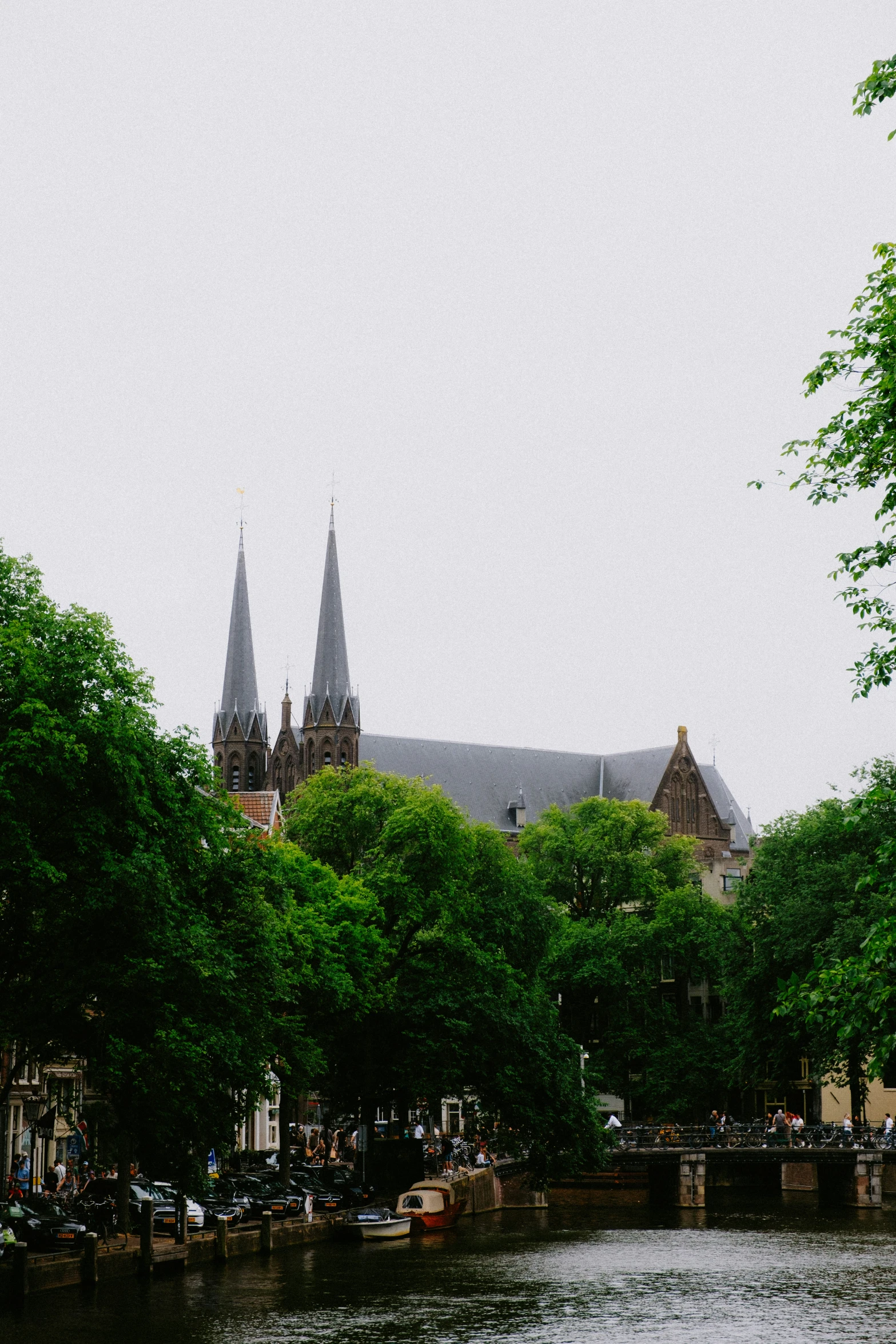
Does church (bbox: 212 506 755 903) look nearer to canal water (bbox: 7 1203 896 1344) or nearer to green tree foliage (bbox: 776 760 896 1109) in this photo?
canal water (bbox: 7 1203 896 1344)

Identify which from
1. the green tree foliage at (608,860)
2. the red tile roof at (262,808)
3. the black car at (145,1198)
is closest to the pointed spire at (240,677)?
the red tile roof at (262,808)

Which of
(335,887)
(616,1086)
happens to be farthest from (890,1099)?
(335,887)

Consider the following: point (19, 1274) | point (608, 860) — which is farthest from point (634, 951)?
point (19, 1274)

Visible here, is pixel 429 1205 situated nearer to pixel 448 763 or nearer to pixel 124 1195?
pixel 124 1195

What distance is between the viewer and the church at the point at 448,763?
117250 millimetres

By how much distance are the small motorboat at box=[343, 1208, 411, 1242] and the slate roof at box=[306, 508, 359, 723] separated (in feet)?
217

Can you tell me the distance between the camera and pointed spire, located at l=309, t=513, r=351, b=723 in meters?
115

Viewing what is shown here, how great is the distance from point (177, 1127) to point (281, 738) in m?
87.3

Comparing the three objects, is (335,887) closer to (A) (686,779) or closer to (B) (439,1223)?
Result: (B) (439,1223)

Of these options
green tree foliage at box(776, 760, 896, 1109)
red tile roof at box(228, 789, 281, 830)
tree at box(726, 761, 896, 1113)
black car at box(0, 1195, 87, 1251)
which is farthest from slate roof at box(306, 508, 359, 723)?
green tree foliage at box(776, 760, 896, 1109)

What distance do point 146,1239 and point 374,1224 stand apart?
1468 cm

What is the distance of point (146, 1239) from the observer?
38.4 meters

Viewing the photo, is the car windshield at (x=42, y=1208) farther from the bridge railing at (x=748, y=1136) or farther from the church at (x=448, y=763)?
the church at (x=448, y=763)

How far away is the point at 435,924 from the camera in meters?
61.2
